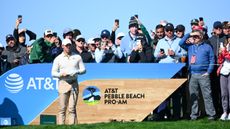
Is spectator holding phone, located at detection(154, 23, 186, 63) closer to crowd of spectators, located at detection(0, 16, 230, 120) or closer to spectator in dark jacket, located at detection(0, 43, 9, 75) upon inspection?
crowd of spectators, located at detection(0, 16, 230, 120)

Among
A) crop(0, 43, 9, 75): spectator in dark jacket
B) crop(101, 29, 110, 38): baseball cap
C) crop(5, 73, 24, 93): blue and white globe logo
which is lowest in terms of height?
crop(5, 73, 24, 93): blue and white globe logo

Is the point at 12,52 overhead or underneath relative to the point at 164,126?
overhead

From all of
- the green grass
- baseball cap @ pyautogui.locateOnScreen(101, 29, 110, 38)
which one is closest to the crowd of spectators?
baseball cap @ pyautogui.locateOnScreen(101, 29, 110, 38)

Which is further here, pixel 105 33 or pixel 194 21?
pixel 194 21

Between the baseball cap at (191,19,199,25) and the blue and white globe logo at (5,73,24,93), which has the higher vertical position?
the baseball cap at (191,19,199,25)

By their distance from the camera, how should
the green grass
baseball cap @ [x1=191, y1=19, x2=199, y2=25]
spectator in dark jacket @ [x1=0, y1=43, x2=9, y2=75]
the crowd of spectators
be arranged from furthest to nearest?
1. baseball cap @ [x1=191, y1=19, x2=199, y2=25]
2. spectator in dark jacket @ [x1=0, y1=43, x2=9, y2=75]
3. the crowd of spectators
4. the green grass

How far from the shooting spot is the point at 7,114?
1577cm

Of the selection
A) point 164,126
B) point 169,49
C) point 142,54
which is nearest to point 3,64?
point 142,54

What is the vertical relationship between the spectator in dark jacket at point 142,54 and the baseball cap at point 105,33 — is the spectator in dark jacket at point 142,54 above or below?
below

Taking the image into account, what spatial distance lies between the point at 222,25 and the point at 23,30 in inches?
251

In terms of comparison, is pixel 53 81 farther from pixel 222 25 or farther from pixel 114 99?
pixel 222 25

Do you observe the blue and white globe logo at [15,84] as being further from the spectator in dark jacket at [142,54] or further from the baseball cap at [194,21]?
the baseball cap at [194,21]

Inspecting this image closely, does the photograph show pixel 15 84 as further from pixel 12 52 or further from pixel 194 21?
pixel 194 21

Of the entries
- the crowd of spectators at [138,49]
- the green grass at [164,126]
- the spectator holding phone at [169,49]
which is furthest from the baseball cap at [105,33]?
the green grass at [164,126]
